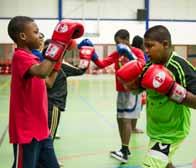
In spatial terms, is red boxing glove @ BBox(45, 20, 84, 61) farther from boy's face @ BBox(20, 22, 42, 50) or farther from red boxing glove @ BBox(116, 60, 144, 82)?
red boxing glove @ BBox(116, 60, 144, 82)

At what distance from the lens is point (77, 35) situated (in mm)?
2781

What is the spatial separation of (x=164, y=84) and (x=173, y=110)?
32cm

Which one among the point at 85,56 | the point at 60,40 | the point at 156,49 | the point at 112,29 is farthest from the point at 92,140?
the point at 112,29

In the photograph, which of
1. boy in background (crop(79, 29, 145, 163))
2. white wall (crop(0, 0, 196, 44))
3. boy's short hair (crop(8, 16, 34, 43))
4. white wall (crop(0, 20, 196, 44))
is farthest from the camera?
white wall (crop(0, 20, 196, 44))

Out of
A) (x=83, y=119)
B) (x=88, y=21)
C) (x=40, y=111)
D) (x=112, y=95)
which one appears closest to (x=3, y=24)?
(x=88, y=21)

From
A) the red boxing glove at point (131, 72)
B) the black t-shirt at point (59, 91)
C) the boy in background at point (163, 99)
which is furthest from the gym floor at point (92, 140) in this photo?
the red boxing glove at point (131, 72)

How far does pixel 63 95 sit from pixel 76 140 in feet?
5.79

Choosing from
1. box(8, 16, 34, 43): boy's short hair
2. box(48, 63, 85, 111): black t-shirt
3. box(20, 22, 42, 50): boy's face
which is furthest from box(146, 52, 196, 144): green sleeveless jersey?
box(48, 63, 85, 111): black t-shirt

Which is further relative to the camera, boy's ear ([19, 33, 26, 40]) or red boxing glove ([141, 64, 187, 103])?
boy's ear ([19, 33, 26, 40])

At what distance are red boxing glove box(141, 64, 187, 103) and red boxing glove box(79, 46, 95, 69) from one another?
2032 mm

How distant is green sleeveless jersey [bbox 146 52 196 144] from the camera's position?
2.92m

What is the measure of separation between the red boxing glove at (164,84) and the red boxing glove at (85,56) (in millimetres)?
2032

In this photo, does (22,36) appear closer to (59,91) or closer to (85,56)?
(59,91)

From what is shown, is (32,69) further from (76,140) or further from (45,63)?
(76,140)
